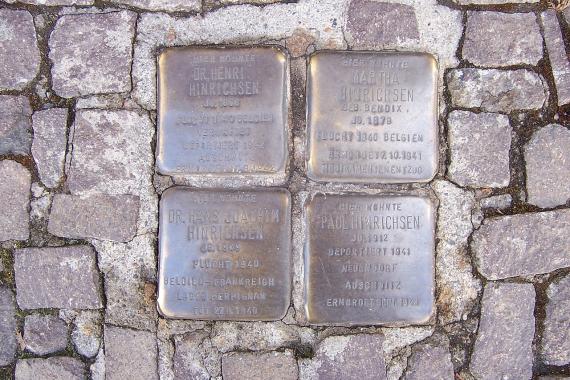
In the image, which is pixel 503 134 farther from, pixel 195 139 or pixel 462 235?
pixel 195 139

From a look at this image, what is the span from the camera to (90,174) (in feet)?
6.63

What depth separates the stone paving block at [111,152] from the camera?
2.01 meters

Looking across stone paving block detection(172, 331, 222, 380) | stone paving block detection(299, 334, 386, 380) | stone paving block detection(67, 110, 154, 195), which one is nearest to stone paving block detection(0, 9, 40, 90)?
stone paving block detection(67, 110, 154, 195)

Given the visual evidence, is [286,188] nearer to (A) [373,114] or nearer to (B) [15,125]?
(A) [373,114]

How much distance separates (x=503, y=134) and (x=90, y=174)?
1.67m

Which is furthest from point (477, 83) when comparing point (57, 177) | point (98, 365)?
point (98, 365)

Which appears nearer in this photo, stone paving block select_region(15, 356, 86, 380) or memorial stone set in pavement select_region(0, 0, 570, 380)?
memorial stone set in pavement select_region(0, 0, 570, 380)

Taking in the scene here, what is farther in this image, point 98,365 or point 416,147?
point 98,365

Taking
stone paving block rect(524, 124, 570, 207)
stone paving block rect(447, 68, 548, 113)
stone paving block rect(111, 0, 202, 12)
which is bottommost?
stone paving block rect(524, 124, 570, 207)

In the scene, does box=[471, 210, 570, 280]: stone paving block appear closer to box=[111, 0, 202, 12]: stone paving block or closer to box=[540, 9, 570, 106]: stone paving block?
box=[540, 9, 570, 106]: stone paving block

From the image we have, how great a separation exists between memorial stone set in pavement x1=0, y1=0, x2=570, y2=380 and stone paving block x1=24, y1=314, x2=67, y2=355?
0.01 meters

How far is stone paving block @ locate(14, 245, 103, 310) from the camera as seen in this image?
2.04m

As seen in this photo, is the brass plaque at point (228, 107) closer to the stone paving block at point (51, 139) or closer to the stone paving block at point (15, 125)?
the stone paving block at point (51, 139)

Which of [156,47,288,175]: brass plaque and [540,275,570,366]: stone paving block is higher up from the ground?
[156,47,288,175]: brass plaque
